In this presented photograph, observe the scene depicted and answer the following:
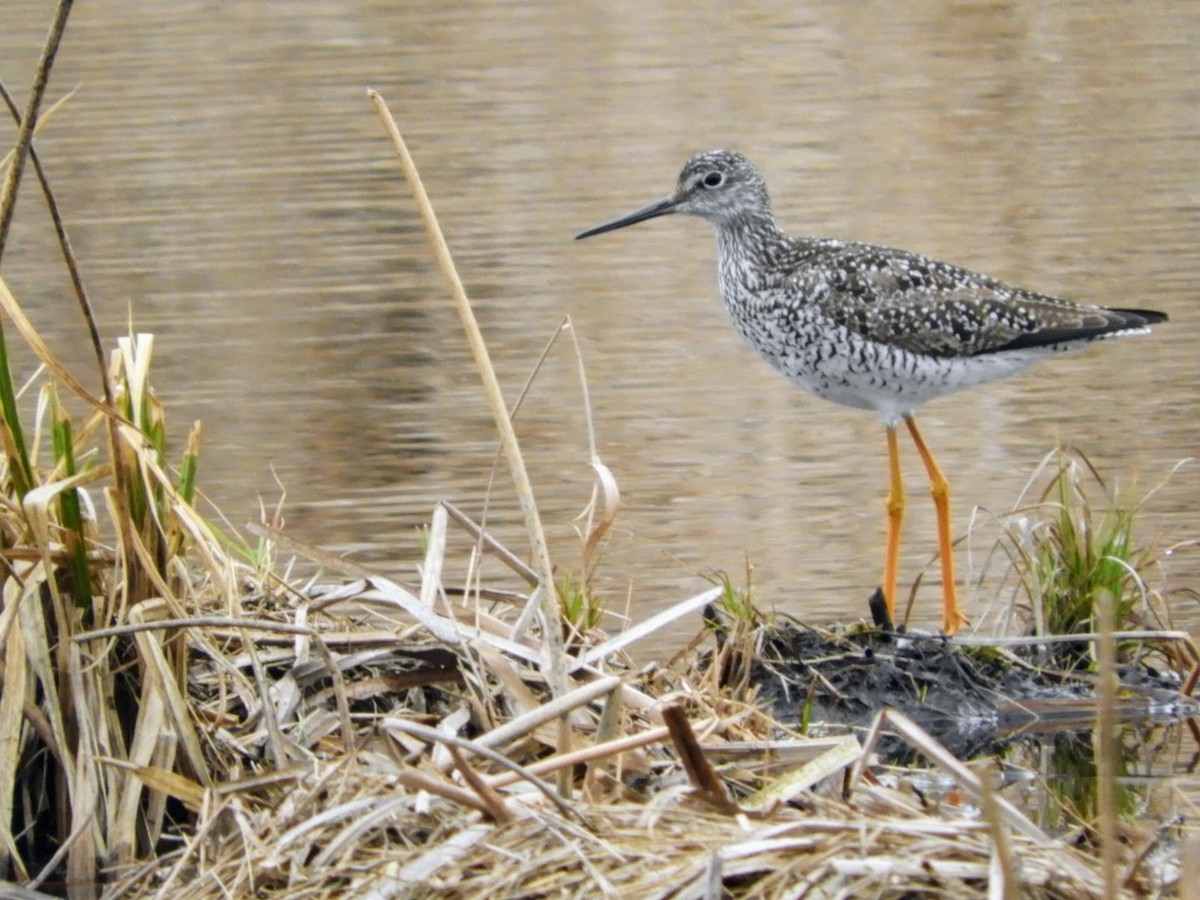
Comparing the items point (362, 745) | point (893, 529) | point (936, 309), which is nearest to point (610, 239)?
point (936, 309)

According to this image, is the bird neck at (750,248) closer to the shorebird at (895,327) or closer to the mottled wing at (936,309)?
the shorebird at (895,327)

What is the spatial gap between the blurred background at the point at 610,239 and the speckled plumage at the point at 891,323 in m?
0.66

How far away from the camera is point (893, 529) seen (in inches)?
279

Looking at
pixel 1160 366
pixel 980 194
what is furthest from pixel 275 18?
pixel 1160 366

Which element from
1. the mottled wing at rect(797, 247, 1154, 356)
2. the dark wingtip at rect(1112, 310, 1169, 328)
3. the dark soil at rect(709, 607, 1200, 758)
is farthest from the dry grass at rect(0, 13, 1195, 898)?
the dark wingtip at rect(1112, 310, 1169, 328)

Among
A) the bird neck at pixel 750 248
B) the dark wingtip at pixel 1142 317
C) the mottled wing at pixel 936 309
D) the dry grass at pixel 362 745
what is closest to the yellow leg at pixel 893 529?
the mottled wing at pixel 936 309

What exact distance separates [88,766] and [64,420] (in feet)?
2.61

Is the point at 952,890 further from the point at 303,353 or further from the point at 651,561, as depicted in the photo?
the point at 303,353

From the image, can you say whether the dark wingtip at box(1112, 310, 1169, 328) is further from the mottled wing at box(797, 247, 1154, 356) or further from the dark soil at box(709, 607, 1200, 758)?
the dark soil at box(709, 607, 1200, 758)

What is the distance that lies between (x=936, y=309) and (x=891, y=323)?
20 centimetres

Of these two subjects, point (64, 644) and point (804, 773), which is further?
point (64, 644)

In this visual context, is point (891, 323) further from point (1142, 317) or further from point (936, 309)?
point (1142, 317)

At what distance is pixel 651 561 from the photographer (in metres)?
7.37

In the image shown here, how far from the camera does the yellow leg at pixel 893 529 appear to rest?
22.4 feet
